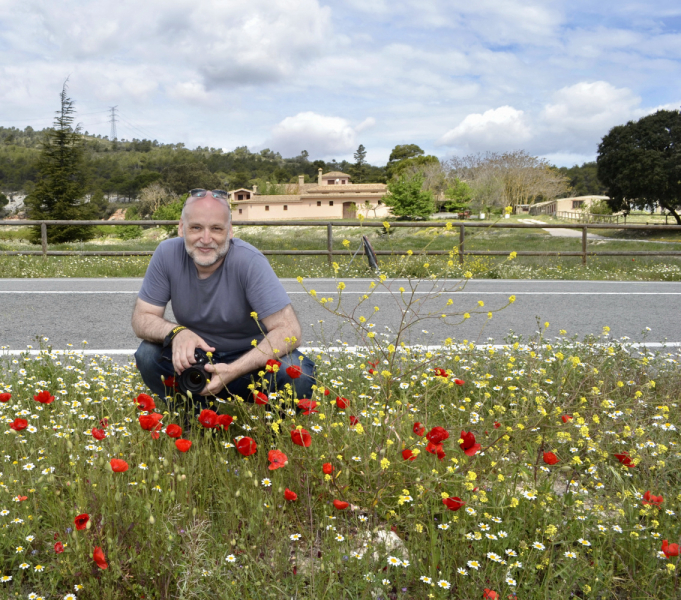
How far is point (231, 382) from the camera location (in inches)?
115

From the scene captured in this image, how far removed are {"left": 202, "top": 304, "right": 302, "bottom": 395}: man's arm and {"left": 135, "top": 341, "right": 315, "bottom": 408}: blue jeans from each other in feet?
0.23

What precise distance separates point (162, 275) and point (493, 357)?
223 cm

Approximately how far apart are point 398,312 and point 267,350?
4011 mm

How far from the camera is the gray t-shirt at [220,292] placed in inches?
117

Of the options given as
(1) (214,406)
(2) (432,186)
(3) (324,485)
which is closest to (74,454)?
(1) (214,406)

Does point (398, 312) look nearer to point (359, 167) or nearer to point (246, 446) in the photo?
point (246, 446)

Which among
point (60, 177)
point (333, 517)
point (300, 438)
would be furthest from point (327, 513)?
point (60, 177)

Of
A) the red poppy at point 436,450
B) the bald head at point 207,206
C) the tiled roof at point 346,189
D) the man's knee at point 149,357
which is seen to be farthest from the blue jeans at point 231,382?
the tiled roof at point 346,189

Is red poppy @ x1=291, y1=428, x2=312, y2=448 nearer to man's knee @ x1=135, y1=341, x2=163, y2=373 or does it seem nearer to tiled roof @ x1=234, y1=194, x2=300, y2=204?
man's knee @ x1=135, y1=341, x2=163, y2=373

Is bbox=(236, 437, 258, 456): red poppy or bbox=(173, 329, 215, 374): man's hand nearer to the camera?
bbox=(236, 437, 258, 456): red poppy

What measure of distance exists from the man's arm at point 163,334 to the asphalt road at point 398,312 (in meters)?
1.16

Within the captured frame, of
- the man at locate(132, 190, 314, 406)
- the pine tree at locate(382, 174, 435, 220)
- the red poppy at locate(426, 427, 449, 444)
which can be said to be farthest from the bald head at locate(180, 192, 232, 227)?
the pine tree at locate(382, 174, 435, 220)

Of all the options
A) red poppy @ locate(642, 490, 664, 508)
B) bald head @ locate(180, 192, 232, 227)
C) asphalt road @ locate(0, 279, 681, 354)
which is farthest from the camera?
asphalt road @ locate(0, 279, 681, 354)

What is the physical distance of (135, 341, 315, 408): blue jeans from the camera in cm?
288
